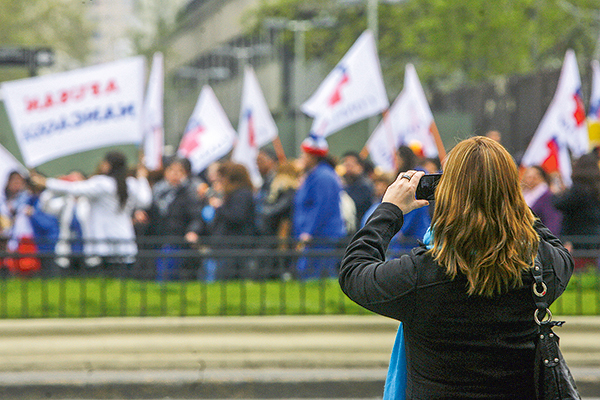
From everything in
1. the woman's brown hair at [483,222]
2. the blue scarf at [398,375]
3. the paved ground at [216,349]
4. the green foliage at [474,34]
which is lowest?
the paved ground at [216,349]

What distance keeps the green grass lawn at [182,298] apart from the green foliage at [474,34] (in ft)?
82.5

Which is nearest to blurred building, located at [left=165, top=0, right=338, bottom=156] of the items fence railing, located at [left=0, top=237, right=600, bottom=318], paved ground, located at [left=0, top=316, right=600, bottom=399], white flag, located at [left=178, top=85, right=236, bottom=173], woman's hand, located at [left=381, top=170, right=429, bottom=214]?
white flag, located at [left=178, top=85, right=236, bottom=173]

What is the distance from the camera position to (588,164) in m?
8.48

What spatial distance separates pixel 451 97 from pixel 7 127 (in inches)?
802

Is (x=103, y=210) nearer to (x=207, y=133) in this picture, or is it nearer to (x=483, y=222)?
(x=207, y=133)

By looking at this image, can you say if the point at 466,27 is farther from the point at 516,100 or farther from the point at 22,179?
the point at 22,179

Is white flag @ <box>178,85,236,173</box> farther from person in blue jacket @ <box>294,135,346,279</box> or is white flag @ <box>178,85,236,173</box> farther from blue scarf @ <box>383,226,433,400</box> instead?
blue scarf @ <box>383,226,433,400</box>

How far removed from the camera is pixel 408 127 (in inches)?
550

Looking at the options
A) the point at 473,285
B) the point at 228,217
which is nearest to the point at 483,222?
the point at 473,285

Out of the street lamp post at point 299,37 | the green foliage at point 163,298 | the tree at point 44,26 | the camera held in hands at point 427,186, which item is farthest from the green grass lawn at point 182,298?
the tree at point 44,26

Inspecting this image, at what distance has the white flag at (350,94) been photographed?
11820 millimetres

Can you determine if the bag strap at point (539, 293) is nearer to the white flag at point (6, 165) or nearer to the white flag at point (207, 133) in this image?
the white flag at point (6, 165)

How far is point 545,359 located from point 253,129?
1193 centimetres

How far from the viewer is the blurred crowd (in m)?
7.07
